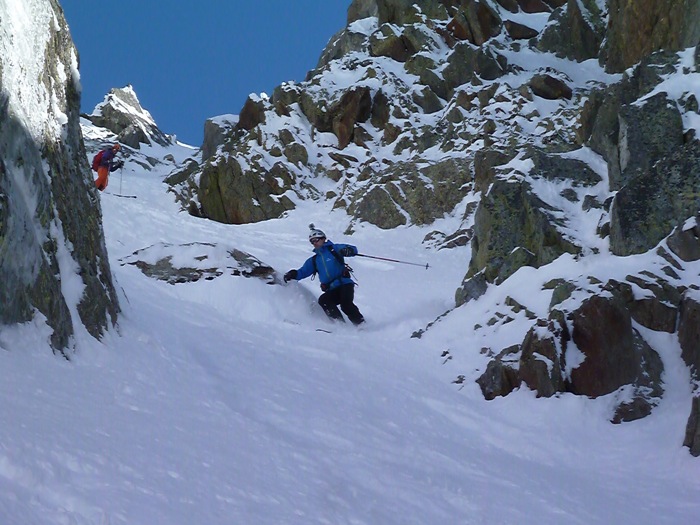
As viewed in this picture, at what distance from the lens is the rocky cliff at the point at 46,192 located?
16.1 ft

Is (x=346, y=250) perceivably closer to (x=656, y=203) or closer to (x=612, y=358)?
(x=656, y=203)

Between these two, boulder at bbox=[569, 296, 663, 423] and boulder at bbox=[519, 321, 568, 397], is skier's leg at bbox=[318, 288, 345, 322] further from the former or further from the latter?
boulder at bbox=[569, 296, 663, 423]

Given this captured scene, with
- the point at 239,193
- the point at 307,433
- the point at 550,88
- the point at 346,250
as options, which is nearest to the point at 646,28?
the point at 550,88

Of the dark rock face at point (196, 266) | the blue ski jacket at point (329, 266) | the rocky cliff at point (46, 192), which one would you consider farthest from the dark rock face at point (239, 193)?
the rocky cliff at point (46, 192)

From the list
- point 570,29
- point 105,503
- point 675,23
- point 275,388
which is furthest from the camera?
point 570,29

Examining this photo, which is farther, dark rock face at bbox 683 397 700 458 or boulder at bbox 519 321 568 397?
boulder at bbox 519 321 568 397

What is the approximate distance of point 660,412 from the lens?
6707mm

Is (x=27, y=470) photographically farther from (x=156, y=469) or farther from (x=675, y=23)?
(x=675, y=23)

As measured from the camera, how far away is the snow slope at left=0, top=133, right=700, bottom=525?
3205 millimetres

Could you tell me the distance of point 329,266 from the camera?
11930mm

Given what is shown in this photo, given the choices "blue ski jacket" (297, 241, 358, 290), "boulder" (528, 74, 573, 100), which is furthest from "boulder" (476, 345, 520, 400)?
"boulder" (528, 74, 573, 100)

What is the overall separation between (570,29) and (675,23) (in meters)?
11.2

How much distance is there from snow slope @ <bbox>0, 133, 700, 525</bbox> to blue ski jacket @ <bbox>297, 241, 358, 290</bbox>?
1.52 m

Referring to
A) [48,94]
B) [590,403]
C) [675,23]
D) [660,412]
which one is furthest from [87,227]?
[675,23]
